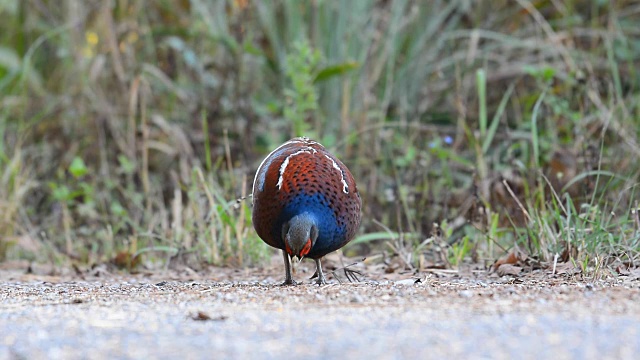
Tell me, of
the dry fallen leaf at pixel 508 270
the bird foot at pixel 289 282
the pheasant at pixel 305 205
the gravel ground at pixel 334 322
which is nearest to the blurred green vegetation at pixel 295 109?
the dry fallen leaf at pixel 508 270

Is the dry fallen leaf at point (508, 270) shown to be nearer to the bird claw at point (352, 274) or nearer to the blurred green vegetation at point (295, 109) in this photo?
the bird claw at point (352, 274)

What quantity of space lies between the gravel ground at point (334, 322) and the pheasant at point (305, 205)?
0.94ft

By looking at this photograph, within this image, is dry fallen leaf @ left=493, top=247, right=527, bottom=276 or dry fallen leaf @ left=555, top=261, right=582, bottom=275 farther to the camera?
dry fallen leaf @ left=493, top=247, right=527, bottom=276

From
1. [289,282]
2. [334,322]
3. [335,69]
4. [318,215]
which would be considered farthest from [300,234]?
[335,69]

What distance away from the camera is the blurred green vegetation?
650 centimetres

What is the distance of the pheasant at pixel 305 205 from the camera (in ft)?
14.8

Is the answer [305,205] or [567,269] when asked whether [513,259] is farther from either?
[305,205]

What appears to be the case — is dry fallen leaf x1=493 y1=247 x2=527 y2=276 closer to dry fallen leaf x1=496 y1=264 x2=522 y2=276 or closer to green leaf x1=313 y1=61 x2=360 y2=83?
dry fallen leaf x1=496 y1=264 x2=522 y2=276

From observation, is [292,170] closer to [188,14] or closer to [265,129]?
[265,129]

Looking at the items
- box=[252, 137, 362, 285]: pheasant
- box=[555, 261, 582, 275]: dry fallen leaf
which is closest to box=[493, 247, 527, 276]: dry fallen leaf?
box=[555, 261, 582, 275]: dry fallen leaf

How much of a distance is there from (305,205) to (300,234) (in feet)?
0.57

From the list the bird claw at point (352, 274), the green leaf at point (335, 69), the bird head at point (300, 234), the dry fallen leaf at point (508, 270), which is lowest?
the bird claw at point (352, 274)

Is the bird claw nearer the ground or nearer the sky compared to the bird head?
nearer the ground

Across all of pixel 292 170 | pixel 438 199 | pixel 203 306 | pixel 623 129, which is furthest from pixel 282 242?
pixel 623 129
